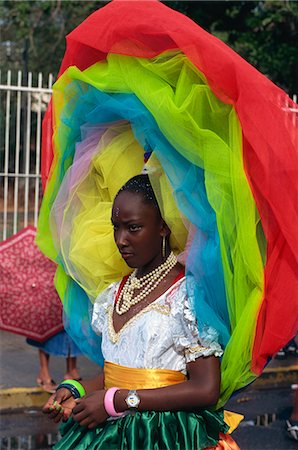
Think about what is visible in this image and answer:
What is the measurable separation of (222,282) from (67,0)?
14.7 m

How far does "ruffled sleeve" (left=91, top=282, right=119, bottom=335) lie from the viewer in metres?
3.17

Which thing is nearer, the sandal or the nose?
the nose

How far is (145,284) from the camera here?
9.93ft

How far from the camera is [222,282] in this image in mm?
2816

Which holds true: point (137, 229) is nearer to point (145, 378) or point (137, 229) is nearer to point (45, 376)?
point (145, 378)

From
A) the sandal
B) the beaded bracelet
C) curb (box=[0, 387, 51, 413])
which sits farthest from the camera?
the sandal

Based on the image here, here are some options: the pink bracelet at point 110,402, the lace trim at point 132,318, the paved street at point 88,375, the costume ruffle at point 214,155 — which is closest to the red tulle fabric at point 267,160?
the costume ruffle at point 214,155

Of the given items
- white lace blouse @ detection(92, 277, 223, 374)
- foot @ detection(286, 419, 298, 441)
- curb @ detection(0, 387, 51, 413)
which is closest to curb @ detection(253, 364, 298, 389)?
foot @ detection(286, 419, 298, 441)

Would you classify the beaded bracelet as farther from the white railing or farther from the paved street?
the white railing

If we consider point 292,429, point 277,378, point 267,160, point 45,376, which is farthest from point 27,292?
point 267,160

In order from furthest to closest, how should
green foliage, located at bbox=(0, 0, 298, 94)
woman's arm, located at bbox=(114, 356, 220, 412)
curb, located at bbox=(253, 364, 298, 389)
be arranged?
green foliage, located at bbox=(0, 0, 298, 94) < curb, located at bbox=(253, 364, 298, 389) < woman's arm, located at bbox=(114, 356, 220, 412)

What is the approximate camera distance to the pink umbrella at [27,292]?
702 centimetres

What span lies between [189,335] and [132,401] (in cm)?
29

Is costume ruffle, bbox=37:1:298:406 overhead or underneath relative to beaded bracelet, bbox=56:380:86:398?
overhead
